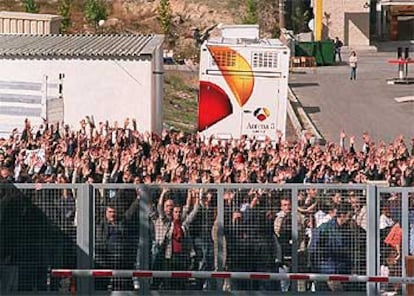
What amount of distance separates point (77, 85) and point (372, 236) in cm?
1224

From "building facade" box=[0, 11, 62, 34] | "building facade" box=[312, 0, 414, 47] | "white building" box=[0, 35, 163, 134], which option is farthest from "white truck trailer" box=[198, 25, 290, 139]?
A: "building facade" box=[312, 0, 414, 47]

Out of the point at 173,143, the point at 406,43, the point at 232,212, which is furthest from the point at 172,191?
the point at 406,43

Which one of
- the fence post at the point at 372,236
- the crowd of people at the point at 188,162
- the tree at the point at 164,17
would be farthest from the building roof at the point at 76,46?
the tree at the point at 164,17

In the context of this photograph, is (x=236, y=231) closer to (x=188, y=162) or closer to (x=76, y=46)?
(x=188, y=162)

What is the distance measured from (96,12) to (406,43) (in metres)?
19.5

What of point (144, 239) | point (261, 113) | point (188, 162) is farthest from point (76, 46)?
point (144, 239)

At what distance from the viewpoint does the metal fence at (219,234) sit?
48.8ft

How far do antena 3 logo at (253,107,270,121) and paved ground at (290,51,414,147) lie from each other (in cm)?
758

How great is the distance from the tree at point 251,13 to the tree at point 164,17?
4003 millimetres

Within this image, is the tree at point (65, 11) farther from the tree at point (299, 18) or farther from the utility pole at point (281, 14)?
the tree at point (299, 18)

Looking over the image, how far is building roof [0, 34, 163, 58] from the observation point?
84.8ft

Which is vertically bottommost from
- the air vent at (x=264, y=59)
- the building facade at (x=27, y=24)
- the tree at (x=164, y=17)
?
the air vent at (x=264, y=59)

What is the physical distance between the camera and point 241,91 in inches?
1049

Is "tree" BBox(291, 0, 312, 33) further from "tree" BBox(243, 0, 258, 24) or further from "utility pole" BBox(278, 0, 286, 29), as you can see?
"tree" BBox(243, 0, 258, 24)
